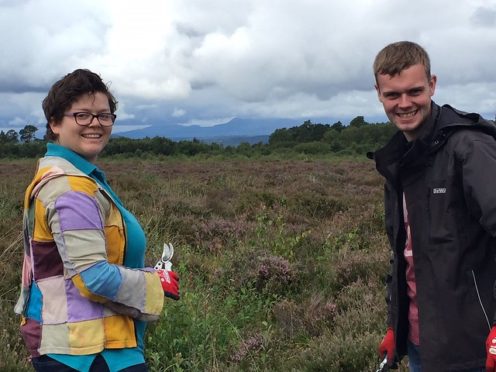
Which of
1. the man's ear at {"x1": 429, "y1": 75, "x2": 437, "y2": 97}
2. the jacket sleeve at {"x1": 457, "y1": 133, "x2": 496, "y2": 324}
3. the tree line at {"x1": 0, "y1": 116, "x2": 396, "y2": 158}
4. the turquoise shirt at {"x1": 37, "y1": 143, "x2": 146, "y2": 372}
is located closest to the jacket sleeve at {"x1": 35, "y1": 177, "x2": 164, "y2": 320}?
the turquoise shirt at {"x1": 37, "y1": 143, "x2": 146, "y2": 372}

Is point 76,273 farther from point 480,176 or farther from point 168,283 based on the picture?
point 480,176

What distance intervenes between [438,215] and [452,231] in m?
0.08

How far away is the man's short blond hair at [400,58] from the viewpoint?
221 cm

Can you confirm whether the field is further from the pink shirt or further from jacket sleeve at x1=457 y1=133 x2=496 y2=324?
jacket sleeve at x1=457 y1=133 x2=496 y2=324

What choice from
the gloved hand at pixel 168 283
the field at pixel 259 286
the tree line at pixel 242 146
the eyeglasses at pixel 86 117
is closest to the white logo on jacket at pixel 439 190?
the gloved hand at pixel 168 283

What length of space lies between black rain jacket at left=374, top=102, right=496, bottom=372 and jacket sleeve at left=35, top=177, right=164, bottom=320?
111 cm

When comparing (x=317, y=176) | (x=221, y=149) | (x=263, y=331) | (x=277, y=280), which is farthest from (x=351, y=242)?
(x=221, y=149)

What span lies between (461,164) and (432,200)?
186mm

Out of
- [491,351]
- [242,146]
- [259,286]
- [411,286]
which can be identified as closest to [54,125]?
[411,286]

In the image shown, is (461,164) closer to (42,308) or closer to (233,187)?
(42,308)

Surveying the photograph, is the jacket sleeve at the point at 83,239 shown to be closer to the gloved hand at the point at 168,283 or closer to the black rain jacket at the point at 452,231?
the gloved hand at the point at 168,283

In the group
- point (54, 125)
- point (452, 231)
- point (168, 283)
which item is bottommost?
point (168, 283)

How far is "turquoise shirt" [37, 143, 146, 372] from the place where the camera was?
1.98 metres

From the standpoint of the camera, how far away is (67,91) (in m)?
2.08
